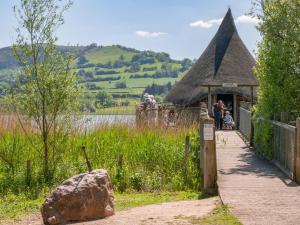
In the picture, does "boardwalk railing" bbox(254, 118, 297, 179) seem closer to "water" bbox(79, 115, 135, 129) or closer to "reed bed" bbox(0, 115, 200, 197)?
"reed bed" bbox(0, 115, 200, 197)

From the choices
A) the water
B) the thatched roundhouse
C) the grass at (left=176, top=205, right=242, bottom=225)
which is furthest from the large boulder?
the thatched roundhouse

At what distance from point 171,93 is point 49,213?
2816 cm

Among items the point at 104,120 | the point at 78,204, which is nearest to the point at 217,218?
the point at 78,204

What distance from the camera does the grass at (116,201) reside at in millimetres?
10641

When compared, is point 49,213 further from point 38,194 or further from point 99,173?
point 38,194

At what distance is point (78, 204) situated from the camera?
9.20 m

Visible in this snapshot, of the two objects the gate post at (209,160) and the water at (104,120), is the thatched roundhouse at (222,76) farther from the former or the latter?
the gate post at (209,160)

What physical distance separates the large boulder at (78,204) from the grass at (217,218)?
1.54 metres

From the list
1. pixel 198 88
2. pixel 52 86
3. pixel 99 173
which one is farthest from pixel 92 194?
pixel 198 88

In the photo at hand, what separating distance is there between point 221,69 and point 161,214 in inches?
1013

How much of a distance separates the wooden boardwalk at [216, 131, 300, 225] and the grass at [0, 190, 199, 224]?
3.35ft

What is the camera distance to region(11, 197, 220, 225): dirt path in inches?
325

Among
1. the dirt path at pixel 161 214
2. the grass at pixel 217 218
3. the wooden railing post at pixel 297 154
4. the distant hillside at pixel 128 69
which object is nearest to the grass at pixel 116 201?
the dirt path at pixel 161 214

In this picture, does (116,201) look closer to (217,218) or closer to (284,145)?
(217,218)
